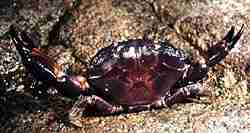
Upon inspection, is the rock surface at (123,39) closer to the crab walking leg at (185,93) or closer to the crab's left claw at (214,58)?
the crab walking leg at (185,93)

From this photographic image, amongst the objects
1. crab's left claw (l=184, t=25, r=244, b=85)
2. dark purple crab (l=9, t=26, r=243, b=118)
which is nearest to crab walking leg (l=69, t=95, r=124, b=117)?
dark purple crab (l=9, t=26, r=243, b=118)

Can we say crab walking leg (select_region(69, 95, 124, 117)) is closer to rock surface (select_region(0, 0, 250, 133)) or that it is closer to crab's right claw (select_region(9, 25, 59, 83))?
rock surface (select_region(0, 0, 250, 133))

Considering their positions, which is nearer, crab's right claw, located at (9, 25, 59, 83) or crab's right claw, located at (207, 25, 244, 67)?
crab's right claw, located at (9, 25, 59, 83)

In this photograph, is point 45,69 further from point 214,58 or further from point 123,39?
point 214,58

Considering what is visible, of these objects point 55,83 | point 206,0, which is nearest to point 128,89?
point 55,83

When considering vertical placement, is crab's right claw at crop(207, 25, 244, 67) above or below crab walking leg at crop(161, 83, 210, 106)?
above

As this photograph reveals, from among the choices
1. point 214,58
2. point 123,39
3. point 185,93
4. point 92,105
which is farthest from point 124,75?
point 123,39

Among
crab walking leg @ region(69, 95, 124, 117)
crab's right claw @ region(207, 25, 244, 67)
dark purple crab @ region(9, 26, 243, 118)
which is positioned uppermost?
crab's right claw @ region(207, 25, 244, 67)

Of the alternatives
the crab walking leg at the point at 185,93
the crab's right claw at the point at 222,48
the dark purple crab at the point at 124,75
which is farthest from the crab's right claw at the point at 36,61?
the crab's right claw at the point at 222,48

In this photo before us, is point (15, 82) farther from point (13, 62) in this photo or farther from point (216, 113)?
point (216, 113)
